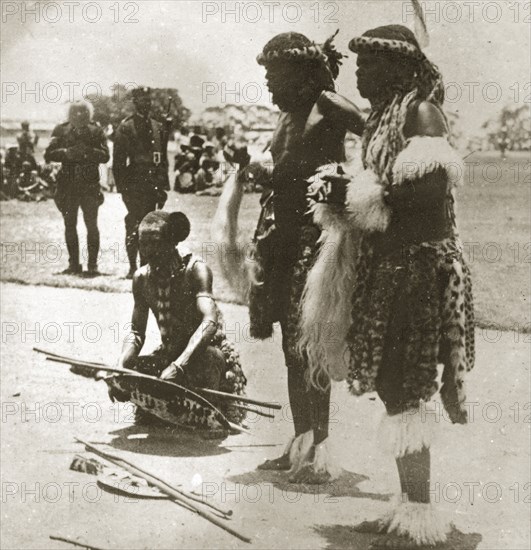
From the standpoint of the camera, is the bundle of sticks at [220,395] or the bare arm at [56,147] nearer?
the bundle of sticks at [220,395]

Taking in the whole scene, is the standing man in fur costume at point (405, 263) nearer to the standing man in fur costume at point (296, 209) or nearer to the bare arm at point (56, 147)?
the standing man in fur costume at point (296, 209)

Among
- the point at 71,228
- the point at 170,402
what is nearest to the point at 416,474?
the point at 170,402

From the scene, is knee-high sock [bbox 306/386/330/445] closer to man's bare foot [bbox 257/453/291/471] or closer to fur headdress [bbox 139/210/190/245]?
man's bare foot [bbox 257/453/291/471]

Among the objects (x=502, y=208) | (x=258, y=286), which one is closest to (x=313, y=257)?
(x=258, y=286)

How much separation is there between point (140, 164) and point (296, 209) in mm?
1801

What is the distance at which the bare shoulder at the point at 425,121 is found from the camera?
337 cm

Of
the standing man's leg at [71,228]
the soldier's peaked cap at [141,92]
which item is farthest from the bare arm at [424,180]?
the standing man's leg at [71,228]

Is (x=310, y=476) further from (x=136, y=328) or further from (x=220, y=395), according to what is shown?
(x=136, y=328)

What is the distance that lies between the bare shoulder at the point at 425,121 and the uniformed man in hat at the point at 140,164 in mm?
2534

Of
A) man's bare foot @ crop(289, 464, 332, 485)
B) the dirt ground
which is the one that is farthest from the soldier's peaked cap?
man's bare foot @ crop(289, 464, 332, 485)

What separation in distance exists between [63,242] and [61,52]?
77.2 inches

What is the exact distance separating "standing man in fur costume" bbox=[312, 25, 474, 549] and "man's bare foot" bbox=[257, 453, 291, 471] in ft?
3.35

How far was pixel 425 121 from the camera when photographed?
133 inches

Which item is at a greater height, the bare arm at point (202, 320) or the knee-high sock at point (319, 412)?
the bare arm at point (202, 320)
